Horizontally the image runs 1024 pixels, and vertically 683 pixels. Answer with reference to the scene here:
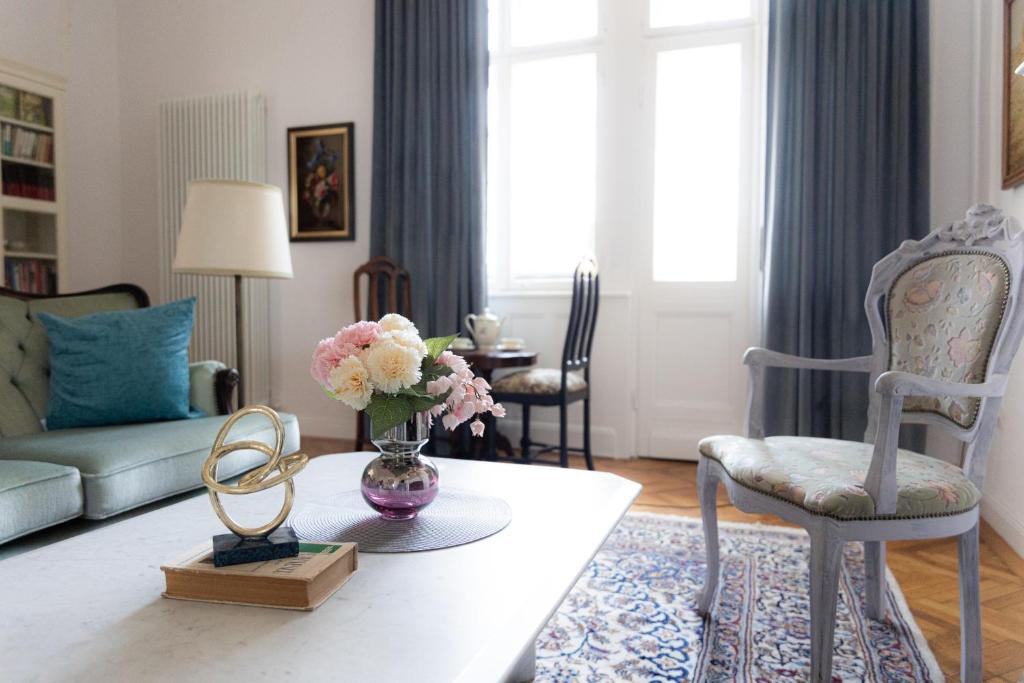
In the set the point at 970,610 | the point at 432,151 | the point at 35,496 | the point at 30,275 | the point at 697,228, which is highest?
the point at 432,151

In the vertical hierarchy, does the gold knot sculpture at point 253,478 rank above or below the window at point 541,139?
below

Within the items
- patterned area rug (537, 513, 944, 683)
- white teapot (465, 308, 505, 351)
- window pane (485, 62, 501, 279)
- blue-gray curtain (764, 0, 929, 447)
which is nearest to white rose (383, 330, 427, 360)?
patterned area rug (537, 513, 944, 683)

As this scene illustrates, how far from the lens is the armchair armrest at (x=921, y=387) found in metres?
1.32

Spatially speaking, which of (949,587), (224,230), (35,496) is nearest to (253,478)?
(35,496)

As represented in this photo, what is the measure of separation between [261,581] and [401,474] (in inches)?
14.1

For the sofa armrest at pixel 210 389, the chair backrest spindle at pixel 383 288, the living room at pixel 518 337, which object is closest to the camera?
the living room at pixel 518 337

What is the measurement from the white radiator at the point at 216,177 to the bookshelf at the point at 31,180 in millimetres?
588

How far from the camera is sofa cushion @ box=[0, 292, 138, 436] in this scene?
2211mm

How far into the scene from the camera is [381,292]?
403 centimetres

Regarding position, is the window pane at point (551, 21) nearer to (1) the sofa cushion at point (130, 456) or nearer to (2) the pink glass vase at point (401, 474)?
(1) the sofa cushion at point (130, 456)

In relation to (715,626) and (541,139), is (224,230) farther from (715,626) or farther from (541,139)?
(715,626)

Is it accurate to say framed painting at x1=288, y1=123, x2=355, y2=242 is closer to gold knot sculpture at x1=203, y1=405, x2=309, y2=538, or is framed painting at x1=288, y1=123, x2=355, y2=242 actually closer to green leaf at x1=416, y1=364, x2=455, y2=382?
green leaf at x1=416, y1=364, x2=455, y2=382

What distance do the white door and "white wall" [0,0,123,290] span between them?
3580mm

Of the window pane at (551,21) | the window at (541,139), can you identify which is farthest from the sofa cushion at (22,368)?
the window pane at (551,21)
